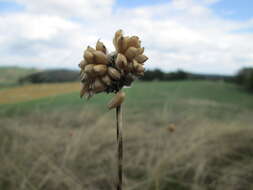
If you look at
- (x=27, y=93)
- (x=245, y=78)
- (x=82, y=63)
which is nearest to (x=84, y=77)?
(x=82, y=63)

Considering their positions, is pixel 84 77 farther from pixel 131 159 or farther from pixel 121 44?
pixel 131 159

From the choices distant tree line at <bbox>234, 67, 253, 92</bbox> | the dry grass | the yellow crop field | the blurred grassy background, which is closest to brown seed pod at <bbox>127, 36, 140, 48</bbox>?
the blurred grassy background

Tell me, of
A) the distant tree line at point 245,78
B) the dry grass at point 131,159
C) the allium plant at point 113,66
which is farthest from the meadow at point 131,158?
the distant tree line at point 245,78

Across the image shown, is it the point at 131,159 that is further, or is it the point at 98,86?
the point at 131,159

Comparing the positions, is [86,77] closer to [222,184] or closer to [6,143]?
[222,184]

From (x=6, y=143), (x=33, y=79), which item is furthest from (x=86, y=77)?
(x=33, y=79)

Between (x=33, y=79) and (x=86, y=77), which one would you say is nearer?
(x=86, y=77)
